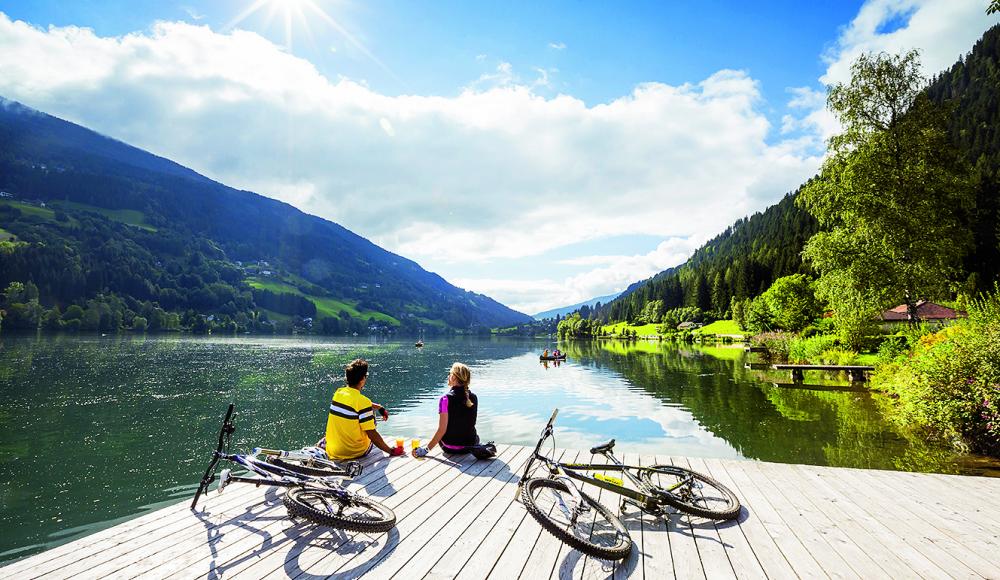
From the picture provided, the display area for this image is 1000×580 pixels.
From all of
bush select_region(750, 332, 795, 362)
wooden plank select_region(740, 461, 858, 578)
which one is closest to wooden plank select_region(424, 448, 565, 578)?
wooden plank select_region(740, 461, 858, 578)

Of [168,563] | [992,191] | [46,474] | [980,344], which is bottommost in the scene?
[46,474]

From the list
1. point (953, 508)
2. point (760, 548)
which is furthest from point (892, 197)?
point (760, 548)

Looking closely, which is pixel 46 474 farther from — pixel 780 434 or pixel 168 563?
pixel 780 434

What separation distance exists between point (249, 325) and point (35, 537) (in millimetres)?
194827

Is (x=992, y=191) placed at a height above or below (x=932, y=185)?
above

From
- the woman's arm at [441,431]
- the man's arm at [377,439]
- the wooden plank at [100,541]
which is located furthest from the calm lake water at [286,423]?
Answer: the woman's arm at [441,431]

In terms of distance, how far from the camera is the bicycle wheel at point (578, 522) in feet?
17.9

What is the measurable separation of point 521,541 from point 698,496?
334 cm

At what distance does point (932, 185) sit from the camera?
27688 millimetres

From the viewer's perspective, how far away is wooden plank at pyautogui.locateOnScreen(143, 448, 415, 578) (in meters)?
5.29

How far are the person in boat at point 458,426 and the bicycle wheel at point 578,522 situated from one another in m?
3.50

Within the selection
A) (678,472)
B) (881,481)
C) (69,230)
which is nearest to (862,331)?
(881,481)

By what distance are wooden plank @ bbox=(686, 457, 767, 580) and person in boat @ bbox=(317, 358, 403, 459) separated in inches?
247

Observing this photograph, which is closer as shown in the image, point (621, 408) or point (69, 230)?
point (621, 408)
